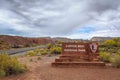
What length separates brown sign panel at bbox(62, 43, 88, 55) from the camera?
19.2 meters

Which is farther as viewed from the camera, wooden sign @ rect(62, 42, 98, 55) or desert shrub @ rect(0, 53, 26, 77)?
wooden sign @ rect(62, 42, 98, 55)

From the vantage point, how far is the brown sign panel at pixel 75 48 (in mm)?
19250

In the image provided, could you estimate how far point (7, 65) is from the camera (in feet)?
44.4

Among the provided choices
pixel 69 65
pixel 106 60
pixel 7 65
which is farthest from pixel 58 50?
pixel 7 65

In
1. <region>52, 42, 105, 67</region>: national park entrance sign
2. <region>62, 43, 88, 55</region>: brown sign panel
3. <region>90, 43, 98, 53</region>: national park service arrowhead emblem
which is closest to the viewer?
<region>52, 42, 105, 67</region>: national park entrance sign

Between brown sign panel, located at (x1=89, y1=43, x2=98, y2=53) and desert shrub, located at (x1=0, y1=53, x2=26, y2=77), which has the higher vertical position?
brown sign panel, located at (x1=89, y1=43, x2=98, y2=53)

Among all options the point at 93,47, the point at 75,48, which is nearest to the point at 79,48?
the point at 75,48

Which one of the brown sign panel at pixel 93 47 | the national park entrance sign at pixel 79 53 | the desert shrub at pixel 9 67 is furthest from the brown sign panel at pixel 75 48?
the desert shrub at pixel 9 67

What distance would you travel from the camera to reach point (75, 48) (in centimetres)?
1934

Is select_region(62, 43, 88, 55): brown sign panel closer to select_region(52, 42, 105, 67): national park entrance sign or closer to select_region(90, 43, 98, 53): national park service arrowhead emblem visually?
select_region(52, 42, 105, 67): national park entrance sign

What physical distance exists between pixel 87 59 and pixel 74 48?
4.89ft

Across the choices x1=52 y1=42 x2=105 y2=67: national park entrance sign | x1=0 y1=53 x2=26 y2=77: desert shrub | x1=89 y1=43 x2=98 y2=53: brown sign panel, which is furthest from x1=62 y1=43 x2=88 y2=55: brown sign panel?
x1=0 y1=53 x2=26 y2=77: desert shrub

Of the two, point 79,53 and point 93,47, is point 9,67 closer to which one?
point 79,53

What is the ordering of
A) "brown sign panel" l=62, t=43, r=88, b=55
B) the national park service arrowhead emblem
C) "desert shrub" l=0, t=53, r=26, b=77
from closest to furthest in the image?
"desert shrub" l=0, t=53, r=26, b=77
the national park service arrowhead emblem
"brown sign panel" l=62, t=43, r=88, b=55
